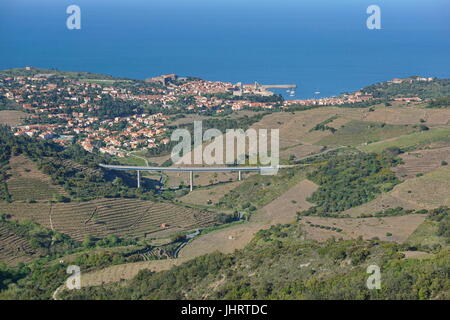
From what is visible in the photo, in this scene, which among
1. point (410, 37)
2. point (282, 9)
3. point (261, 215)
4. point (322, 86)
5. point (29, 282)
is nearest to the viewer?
point (29, 282)

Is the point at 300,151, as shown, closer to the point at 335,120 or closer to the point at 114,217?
the point at 335,120

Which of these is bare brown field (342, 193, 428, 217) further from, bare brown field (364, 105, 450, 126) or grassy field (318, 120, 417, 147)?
bare brown field (364, 105, 450, 126)

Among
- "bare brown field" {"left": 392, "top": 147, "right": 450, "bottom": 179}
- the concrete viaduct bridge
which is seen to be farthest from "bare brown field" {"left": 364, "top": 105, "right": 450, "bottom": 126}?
the concrete viaduct bridge

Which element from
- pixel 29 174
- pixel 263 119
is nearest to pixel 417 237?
pixel 29 174

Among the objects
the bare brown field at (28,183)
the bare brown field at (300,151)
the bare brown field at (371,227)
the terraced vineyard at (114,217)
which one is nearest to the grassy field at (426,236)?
the bare brown field at (371,227)

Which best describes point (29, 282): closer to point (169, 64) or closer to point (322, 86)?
point (322, 86)

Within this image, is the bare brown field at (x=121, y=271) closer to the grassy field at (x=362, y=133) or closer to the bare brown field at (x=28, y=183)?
the bare brown field at (x=28, y=183)

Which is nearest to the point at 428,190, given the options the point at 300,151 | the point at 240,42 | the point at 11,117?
the point at 300,151
